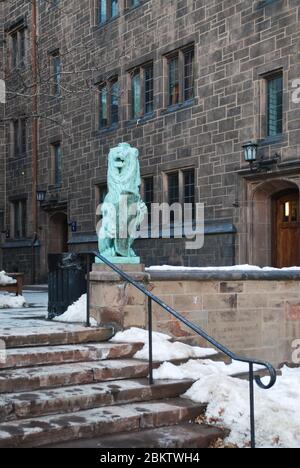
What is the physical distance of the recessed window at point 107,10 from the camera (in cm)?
2250

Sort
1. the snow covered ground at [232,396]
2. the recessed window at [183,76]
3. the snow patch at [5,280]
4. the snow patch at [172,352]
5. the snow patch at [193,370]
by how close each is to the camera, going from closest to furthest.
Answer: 1. the snow covered ground at [232,396]
2. the snow patch at [193,370]
3. the snow patch at [172,352]
4. the snow patch at [5,280]
5. the recessed window at [183,76]

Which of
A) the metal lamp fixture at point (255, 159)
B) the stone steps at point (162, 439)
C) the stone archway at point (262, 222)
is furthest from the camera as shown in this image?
the stone archway at point (262, 222)

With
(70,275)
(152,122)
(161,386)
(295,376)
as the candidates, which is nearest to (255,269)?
(295,376)

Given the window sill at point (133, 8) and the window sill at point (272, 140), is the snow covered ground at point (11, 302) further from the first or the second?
the window sill at point (133, 8)

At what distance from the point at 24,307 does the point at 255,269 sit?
480 cm

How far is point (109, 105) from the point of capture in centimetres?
2275

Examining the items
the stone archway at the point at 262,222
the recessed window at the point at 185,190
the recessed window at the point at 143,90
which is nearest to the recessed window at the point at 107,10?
the recessed window at the point at 143,90

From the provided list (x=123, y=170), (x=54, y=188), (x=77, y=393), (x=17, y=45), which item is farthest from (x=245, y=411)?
(x=17, y=45)

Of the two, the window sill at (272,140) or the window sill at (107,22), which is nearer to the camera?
the window sill at (272,140)

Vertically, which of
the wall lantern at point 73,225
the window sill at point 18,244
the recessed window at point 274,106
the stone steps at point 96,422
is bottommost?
the stone steps at point 96,422

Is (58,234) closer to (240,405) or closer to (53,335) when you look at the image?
(53,335)

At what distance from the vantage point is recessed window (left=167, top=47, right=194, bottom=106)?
1905 centimetres

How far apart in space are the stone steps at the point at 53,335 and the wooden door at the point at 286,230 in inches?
362

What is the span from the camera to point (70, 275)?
9734 mm
